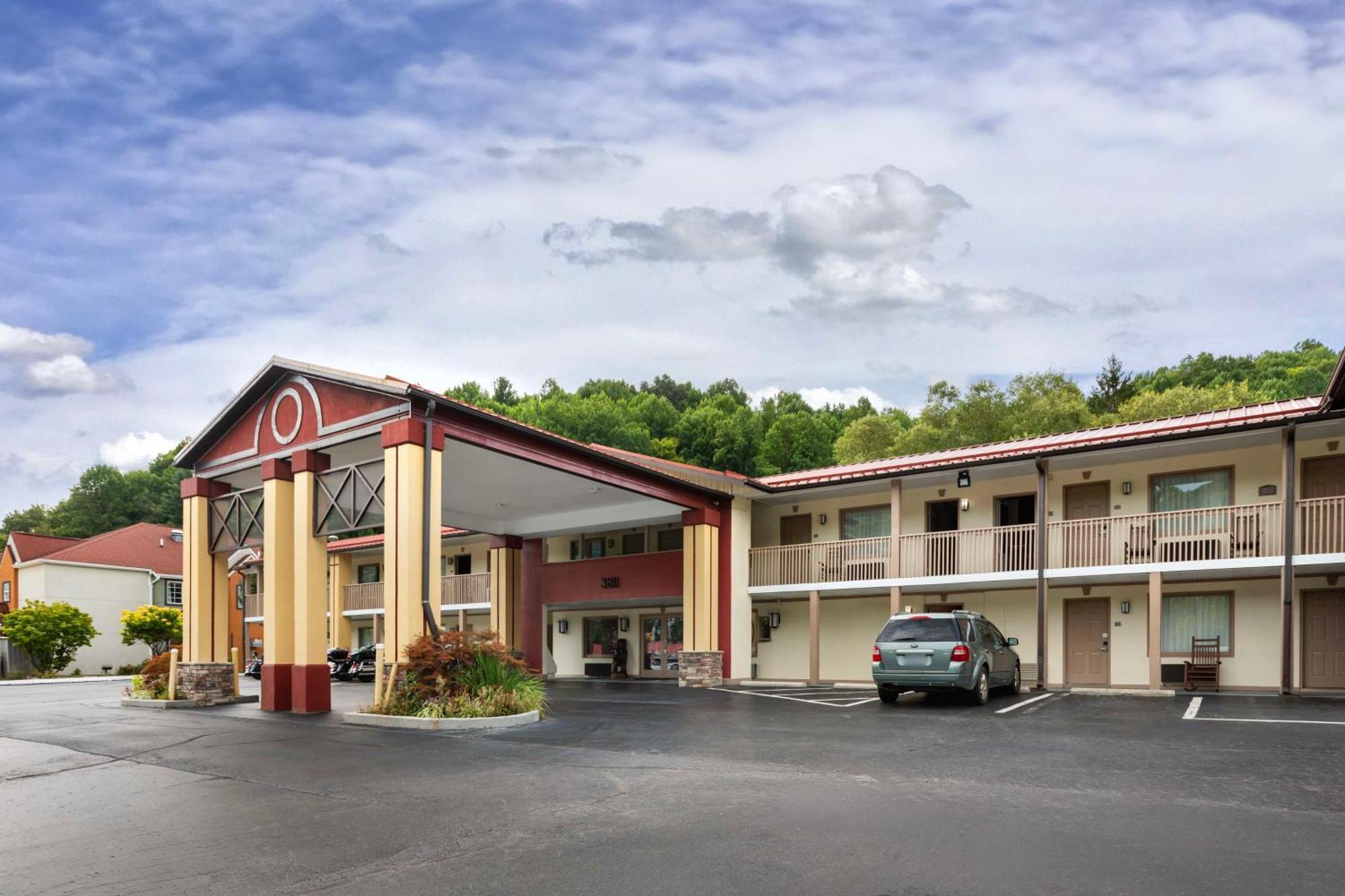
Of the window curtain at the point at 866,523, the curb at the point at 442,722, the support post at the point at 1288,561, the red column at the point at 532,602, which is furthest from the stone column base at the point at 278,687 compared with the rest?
the support post at the point at 1288,561

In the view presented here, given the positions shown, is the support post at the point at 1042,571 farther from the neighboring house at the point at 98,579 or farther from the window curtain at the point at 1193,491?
the neighboring house at the point at 98,579

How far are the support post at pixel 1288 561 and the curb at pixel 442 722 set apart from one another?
1357cm

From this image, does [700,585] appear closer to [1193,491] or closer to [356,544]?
[1193,491]

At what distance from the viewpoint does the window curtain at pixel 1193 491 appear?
20.7 meters

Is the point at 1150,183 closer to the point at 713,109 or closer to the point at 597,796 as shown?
the point at 713,109

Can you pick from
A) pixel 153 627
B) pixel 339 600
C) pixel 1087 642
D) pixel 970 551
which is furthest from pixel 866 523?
pixel 153 627

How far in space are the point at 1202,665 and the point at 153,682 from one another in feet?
73.4

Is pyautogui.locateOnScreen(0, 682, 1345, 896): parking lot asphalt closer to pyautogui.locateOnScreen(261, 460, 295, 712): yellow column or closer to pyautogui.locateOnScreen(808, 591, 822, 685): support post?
pyautogui.locateOnScreen(261, 460, 295, 712): yellow column

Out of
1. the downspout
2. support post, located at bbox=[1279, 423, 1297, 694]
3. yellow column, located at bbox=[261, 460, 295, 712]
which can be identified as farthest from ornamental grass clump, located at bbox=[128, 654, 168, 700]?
support post, located at bbox=[1279, 423, 1297, 694]

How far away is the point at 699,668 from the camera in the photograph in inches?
949

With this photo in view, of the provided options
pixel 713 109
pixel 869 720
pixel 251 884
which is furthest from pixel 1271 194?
pixel 251 884

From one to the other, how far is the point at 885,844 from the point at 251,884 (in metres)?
4.08

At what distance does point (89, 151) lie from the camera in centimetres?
1866

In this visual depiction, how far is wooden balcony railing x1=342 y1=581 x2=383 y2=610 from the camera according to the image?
37.6 m
